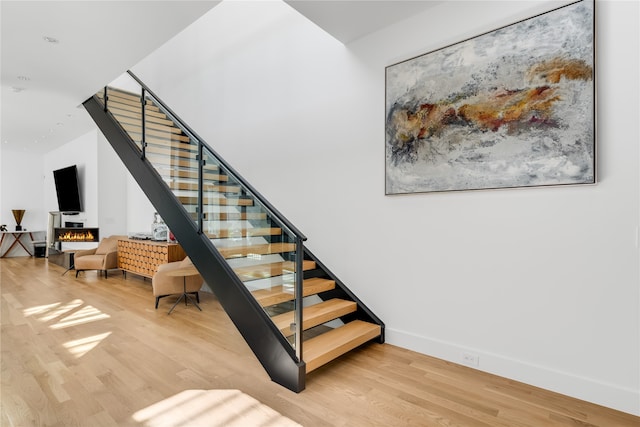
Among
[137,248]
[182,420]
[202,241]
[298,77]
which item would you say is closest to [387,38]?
[298,77]

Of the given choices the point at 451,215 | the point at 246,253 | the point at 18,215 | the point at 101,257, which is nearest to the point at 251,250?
the point at 246,253

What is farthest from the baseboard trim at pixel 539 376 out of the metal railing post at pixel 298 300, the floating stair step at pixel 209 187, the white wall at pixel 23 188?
the white wall at pixel 23 188

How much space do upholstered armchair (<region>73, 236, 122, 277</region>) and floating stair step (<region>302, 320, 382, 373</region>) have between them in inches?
246

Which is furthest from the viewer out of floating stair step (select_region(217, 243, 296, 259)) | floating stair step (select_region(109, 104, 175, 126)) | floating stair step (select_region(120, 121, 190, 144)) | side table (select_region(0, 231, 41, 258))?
side table (select_region(0, 231, 41, 258))

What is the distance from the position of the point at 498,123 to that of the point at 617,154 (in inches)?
32.6

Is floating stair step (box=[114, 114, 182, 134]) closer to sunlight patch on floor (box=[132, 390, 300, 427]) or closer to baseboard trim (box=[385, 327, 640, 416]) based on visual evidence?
sunlight patch on floor (box=[132, 390, 300, 427])

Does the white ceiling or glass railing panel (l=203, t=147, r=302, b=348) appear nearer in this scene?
glass railing panel (l=203, t=147, r=302, b=348)

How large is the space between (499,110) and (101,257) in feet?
26.7

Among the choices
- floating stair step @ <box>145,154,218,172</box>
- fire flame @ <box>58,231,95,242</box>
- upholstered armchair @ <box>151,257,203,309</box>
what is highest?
floating stair step @ <box>145,154,218,172</box>

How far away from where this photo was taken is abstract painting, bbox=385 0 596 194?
2.43 metres

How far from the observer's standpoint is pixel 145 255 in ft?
21.3

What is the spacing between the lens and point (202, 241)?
345 cm

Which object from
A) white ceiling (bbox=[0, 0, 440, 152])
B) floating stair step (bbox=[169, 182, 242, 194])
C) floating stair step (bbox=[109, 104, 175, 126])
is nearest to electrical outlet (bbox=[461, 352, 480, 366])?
floating stair step (bbox=[169, 182, 242, 194])

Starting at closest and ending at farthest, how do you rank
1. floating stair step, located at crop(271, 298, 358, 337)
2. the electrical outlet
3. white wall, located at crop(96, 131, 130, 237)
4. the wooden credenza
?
floating stair step, located at crop(271, 298, 358, 337) → the electrical outlet → the wooden credenza → white wall, located at crop(96, 131, 130, 237)
